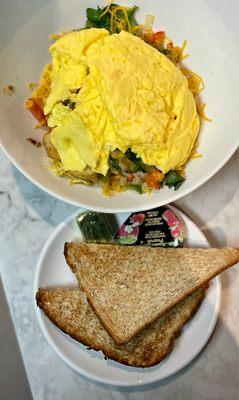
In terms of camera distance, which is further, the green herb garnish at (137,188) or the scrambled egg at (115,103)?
the green herb garnish at (137,188)

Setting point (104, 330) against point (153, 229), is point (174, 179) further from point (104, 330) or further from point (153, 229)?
point (104, 330)

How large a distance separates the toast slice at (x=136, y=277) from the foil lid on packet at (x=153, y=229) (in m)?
0.02

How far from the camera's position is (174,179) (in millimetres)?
1743

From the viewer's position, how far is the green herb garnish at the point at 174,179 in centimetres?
175

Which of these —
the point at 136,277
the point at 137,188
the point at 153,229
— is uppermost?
the point at 137,188

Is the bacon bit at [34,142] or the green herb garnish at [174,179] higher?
the green herb garnish at [174,179]

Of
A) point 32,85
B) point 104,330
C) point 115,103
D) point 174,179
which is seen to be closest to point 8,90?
point 32,85

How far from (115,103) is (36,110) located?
32cm

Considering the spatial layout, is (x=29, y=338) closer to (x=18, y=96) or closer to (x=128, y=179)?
(x=128, y=179)

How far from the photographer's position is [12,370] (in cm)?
188

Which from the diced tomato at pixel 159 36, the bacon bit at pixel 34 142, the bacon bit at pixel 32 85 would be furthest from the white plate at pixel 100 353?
the diced tomato at pixel 159 36

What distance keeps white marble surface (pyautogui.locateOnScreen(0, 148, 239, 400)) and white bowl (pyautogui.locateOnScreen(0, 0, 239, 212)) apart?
0.25 meters

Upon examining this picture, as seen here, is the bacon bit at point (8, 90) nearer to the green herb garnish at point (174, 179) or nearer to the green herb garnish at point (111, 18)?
the green herb garnish at point (111, 18)

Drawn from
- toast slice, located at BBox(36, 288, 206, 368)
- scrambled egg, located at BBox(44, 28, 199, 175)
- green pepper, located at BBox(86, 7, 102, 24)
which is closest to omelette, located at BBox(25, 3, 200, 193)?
scrambled egg, located at BBox(44, 28, 199, 175)
